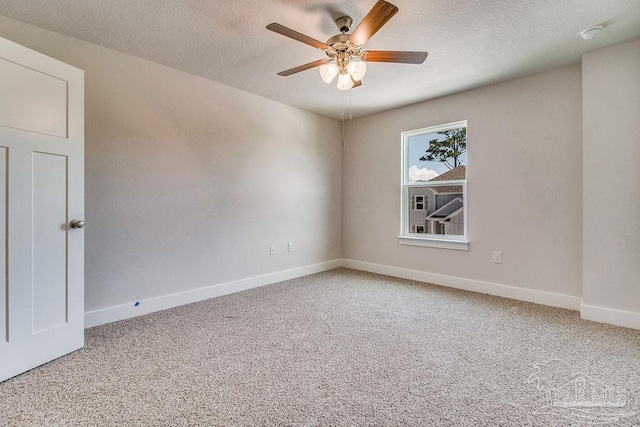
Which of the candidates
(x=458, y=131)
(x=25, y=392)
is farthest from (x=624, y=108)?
(x=25, y=392)

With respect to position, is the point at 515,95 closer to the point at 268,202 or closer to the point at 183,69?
the point at 268,202

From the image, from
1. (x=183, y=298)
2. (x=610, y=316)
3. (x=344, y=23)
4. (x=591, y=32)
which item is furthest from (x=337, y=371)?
(x=591, y=32)

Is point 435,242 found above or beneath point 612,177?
beneath

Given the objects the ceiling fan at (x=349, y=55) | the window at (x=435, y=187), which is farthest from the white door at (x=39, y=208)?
the window at (x=435, y=187)

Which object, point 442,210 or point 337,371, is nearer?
point 337,371

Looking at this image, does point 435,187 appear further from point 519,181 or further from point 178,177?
point 178,177

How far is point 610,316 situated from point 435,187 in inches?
81.9

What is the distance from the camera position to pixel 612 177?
2545 millimetres

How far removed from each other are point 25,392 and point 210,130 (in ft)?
8.23

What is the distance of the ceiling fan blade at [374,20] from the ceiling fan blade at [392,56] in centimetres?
12

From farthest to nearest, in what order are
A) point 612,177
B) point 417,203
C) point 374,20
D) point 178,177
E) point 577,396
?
point 417,203, point 178,177, point 612,177, point 374,20, point 577,396

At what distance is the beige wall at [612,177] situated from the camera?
246 centimetres

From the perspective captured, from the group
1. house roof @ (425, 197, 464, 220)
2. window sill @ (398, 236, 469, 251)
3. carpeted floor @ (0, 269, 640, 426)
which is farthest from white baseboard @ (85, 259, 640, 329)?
house roof @ (425, 197, 464, 220)

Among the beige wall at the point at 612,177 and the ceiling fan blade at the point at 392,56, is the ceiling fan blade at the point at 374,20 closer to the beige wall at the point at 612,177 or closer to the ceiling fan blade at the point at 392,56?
the ceiling fan blade at the point at 392,56
